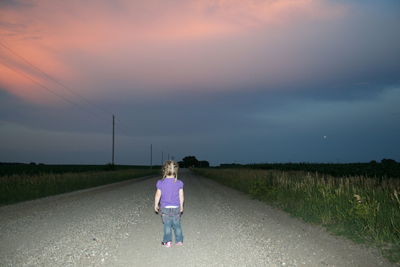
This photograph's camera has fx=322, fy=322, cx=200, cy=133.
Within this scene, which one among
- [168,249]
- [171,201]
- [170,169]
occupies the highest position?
[170,169]

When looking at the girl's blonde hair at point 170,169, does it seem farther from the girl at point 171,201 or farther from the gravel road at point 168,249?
the gravel road at point 168,249

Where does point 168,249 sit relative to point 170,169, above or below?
below

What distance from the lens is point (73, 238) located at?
7.70 meters

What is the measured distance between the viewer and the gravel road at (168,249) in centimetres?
597

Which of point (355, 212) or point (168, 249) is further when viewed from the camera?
point (355, 212)

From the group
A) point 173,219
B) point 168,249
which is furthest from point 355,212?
point 168,249

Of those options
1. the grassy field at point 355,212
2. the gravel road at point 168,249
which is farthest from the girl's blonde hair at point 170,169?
the grassy field at point 355,212

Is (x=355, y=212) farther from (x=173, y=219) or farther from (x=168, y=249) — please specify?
(x=168, y=249)

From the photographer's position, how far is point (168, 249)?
6.80 meters

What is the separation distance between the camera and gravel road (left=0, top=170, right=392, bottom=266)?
5.97m

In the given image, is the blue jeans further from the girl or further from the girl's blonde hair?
the girl's blonde hair

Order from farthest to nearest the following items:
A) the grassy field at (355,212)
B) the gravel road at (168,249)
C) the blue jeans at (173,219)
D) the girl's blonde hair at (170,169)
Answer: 1. the grassy field at (355,212)
2. the girl's blonde hair at (170,169)
3. the blue jeans at (173,219)
4. the gravel road at (168,249)

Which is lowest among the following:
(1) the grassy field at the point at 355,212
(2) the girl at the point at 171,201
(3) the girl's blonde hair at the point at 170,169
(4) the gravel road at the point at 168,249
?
(4) the gravel road at the point at 168,249

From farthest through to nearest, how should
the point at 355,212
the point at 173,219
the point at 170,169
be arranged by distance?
the point at 355,212 → the point at 170,169 → the point at 173,219
